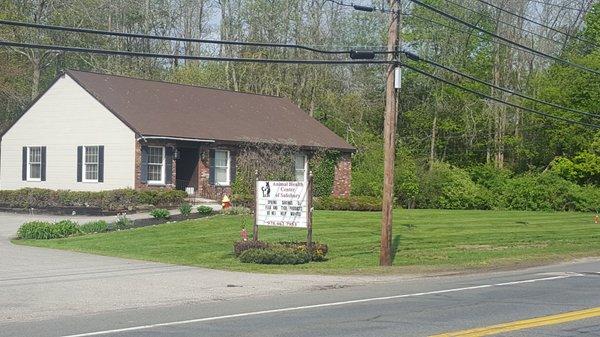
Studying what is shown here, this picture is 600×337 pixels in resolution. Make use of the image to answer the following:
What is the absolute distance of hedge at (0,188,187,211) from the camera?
121ft

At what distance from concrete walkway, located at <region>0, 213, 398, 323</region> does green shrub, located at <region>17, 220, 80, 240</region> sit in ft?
14.9

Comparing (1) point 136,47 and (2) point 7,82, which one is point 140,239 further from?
(1) point 136,47

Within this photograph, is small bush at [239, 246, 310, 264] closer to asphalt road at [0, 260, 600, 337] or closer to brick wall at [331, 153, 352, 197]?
asphalt road at [0, 260, 600, 337]

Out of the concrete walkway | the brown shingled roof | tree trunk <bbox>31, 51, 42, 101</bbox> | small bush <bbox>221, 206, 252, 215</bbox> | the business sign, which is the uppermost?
tree trunk <bbox>31, 51, 42, 101</bbox>

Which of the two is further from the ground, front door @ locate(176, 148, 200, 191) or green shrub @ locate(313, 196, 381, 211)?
front door @ locate(176, 148, 200, 191)

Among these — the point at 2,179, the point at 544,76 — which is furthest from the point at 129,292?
the point at 544,76

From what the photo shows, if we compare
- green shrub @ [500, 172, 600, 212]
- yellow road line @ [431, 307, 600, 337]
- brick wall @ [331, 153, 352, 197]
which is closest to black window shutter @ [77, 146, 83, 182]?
brick wall @ [331, 153, 352, 197]

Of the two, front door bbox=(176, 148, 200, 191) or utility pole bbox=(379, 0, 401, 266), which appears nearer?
utility pole bbox=(379, 0, 401, 266)

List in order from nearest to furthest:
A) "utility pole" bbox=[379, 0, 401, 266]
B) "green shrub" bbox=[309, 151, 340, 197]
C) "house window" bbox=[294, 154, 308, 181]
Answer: "utility pole" bbox=[379, 0, 401, 266], "house window" bbox=[294, 154, 308, 181], "green shrub" bbox=[309, 151, 340, 197]

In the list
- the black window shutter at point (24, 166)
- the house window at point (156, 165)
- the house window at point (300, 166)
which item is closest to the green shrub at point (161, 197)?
the house window at point (156, 165)

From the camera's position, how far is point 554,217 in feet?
134

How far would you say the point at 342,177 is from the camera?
156 feet

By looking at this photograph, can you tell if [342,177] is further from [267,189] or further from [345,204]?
[267,189]

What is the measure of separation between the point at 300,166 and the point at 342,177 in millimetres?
3466
